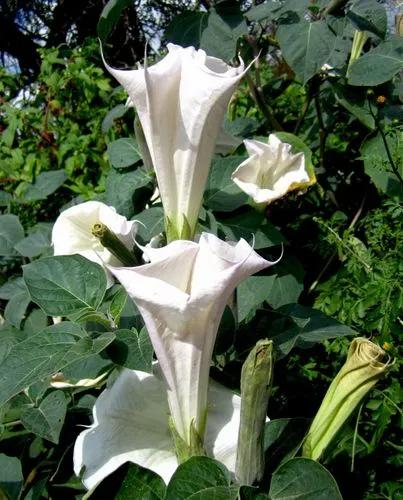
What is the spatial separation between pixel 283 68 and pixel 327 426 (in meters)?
1.90

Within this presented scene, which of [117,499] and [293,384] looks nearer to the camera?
[117,499]

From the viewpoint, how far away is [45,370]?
0.61 meters

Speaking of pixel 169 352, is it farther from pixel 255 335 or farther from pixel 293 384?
pixel 293 384

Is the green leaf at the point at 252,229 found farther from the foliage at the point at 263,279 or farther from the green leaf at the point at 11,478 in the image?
the green leaf at the point at 11,478

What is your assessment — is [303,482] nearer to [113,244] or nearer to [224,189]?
A: [113,244]

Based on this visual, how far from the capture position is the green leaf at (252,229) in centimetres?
98

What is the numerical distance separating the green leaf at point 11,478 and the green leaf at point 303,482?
36cm

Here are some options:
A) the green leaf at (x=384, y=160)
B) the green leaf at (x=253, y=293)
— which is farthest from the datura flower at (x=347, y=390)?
the green leaf at (x=384, y=160)

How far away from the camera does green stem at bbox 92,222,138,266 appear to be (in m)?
0.68

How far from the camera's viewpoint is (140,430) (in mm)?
673

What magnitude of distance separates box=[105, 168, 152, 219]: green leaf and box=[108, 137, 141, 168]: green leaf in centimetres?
3

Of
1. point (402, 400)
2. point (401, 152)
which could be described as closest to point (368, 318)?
point (402, 400)

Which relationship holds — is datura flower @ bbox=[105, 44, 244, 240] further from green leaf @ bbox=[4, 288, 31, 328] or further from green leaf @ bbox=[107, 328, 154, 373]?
green leaf @ bbox=[4, 288, 31, 328]

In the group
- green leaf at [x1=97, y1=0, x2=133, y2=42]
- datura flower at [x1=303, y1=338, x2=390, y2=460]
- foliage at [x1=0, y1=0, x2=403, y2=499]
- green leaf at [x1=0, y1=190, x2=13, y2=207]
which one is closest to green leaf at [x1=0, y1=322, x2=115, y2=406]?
foliage at [x1=0, y1=0, x2=403, y2=499]
